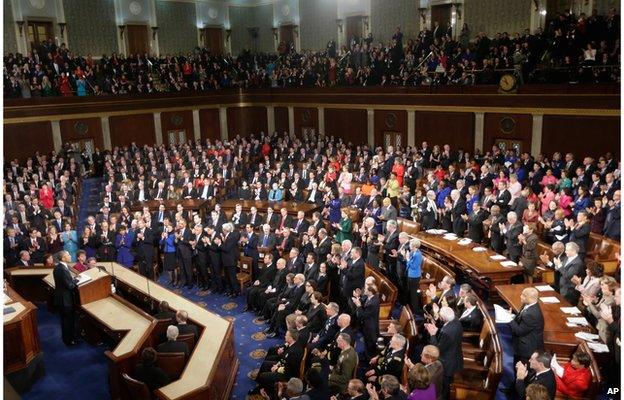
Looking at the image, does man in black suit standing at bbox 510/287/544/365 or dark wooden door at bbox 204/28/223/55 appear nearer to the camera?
man in black suit standing at bbox 510/287/544/365

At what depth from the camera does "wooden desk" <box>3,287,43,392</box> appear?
23.9 ft

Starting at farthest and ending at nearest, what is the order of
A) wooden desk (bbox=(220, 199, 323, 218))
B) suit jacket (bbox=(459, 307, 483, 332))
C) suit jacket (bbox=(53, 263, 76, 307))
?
wooden desk (bbox=(220, 199, 323, 218)) < suit jacket (bbox=(53, 263, 76, 307)) < suit jacket (bbox=(459, 307, 483, 332))

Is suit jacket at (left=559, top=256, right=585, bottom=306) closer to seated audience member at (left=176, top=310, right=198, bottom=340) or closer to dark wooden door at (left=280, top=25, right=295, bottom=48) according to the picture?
seated audience member at (left=176, top=310, right=198, bottom=340)

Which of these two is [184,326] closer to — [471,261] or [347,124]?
[471,261]

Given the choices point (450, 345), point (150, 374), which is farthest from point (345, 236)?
point (150, 374)

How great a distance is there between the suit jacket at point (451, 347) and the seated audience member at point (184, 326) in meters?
3.19

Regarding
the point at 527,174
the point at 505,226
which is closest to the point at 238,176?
the point at 527,174

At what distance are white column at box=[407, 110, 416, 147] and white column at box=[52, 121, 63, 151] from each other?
44.0 feet

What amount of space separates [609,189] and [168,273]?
9636 mm

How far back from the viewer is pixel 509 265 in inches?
339

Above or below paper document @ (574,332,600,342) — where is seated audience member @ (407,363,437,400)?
above

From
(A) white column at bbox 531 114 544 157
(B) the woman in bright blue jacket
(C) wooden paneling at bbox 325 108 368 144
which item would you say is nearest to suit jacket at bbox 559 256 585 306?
(B) the woman in bright blue jacket

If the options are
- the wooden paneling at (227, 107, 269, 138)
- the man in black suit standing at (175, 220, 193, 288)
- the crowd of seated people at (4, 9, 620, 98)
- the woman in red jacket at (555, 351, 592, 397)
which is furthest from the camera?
the wooden paneling at (227, 107, 269, 138)

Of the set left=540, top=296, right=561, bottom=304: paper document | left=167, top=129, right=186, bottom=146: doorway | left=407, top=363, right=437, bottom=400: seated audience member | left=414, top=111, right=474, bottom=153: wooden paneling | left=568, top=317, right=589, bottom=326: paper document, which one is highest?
left=414, top=111, right=474, bottom=153: wooden paneling
